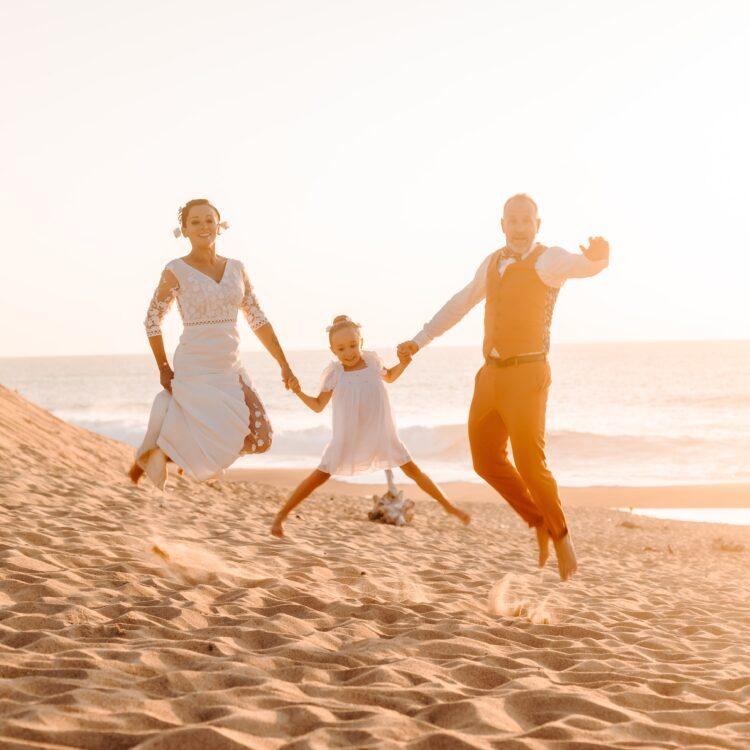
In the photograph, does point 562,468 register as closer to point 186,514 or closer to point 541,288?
point 186,514

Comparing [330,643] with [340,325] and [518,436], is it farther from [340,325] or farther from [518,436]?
[340,325]

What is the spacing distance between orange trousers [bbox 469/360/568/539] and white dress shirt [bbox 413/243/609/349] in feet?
1.69

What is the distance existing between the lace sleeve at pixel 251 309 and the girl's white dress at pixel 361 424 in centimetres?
60

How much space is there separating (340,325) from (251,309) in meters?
0.63

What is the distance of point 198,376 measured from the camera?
6.66 meters

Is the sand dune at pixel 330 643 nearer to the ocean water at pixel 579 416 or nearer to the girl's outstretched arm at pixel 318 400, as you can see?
the girl's outstretched arm at pixel 318 400

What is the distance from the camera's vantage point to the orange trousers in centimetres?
604

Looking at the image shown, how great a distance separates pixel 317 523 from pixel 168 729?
298 inches

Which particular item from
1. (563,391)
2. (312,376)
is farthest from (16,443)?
(312,376)

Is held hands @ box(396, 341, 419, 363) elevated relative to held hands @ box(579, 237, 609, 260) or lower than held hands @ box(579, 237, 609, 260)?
lower

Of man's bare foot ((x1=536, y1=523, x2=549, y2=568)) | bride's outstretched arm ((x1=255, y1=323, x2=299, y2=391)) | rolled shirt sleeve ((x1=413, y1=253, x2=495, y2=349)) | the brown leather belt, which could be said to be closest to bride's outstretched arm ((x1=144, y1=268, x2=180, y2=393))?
bride's outstretched arm ((x1=255, y1=323, x2=299, y2=391))

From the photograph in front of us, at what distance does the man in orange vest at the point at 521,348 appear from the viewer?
19.7ft

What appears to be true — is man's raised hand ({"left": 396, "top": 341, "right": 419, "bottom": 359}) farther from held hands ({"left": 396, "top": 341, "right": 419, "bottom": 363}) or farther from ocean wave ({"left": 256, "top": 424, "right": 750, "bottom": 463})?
ocean wave ({"left": 256, "top": 424, "right": 750, "bottom": 463})

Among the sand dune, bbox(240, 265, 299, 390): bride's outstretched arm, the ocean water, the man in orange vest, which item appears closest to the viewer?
the sand dune
